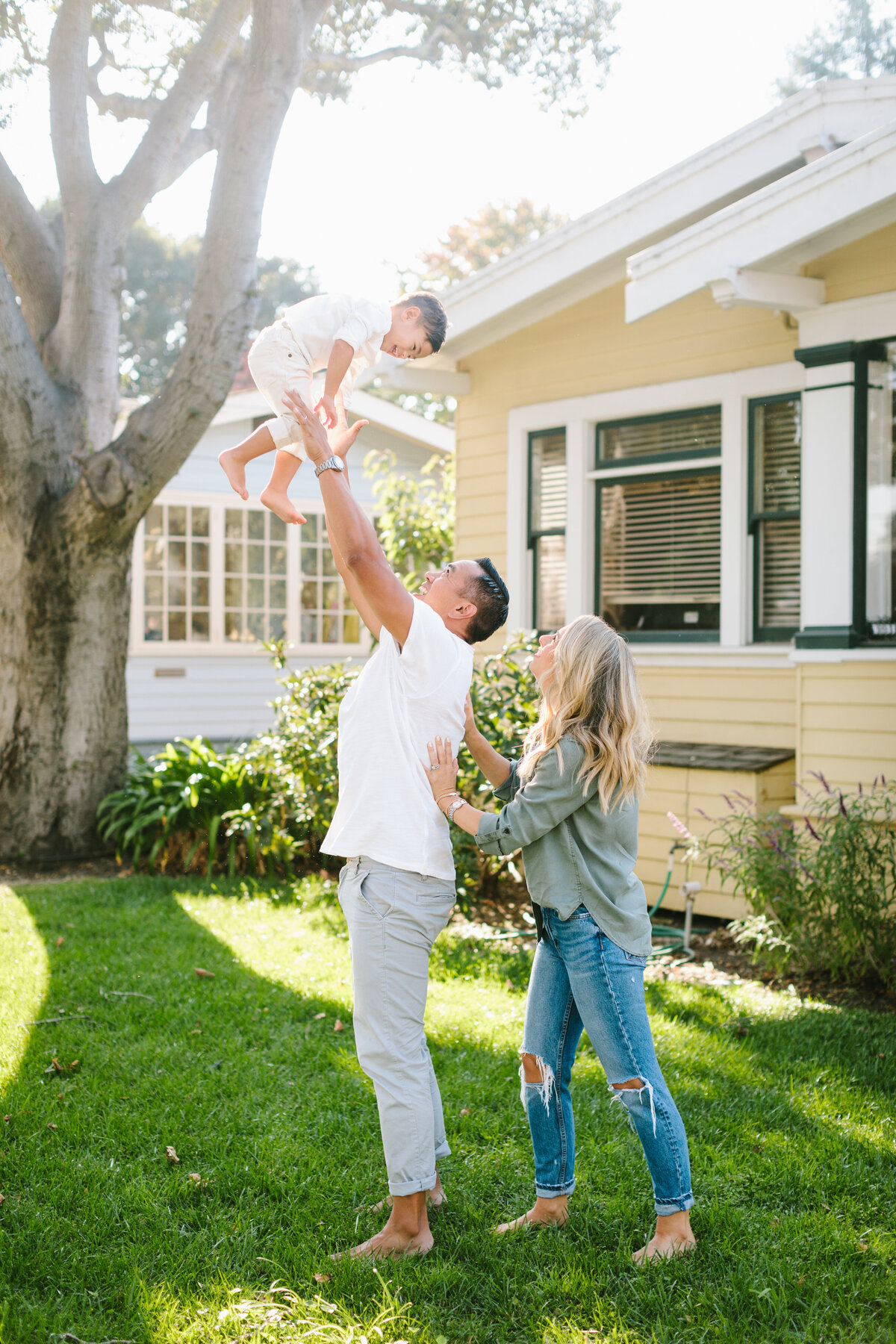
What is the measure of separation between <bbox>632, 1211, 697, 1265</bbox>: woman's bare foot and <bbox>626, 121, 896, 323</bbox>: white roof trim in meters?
4.66

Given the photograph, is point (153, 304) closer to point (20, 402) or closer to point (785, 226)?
point (20, 402)

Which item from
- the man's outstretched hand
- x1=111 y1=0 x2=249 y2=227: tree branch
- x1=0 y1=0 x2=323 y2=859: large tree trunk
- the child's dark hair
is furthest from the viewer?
x1=111 y1=0 x2=249 y2=227: tree branch

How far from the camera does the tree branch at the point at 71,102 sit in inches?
299

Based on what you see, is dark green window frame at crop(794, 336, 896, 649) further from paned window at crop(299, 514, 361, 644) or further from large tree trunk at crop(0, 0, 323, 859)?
paned window at crop(299, 514, 361, 644)

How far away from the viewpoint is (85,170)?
778 centimetres

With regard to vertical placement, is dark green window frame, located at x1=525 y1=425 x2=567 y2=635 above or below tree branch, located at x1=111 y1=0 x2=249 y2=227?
below

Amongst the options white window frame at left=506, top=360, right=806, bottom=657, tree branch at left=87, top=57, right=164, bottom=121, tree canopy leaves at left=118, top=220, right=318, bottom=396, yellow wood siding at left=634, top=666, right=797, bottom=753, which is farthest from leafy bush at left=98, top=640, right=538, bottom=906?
tree canopy leaves at left=118, top=220, right=318, bottom=396

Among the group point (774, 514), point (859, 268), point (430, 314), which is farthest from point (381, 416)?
point (430, 314)

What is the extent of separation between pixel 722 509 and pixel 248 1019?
436 cm

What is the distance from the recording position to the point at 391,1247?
9.03 feet

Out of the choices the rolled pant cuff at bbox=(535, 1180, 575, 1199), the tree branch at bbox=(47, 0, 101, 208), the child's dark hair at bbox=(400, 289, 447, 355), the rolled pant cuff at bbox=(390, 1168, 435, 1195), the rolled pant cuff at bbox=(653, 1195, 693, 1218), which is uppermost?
the tree branch at bbox=(47, 0, 101, 208)

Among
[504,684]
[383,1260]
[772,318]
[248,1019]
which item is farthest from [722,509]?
[383,1260]

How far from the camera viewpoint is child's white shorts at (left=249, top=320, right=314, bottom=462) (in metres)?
3.03

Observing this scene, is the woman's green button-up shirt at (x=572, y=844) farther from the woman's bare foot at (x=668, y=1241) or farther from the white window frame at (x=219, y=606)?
the white window frame at (x=219, y=606)
